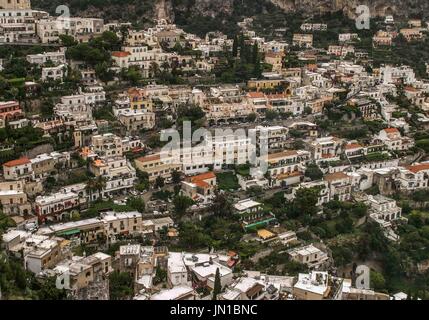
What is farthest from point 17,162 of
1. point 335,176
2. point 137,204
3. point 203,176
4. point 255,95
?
point 255,95

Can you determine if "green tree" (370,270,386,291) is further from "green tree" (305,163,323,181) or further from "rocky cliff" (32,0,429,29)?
"rocky cliff" (32,0,429,29)

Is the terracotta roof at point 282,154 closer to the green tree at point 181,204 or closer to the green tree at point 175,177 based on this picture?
the green tree at point 175,177

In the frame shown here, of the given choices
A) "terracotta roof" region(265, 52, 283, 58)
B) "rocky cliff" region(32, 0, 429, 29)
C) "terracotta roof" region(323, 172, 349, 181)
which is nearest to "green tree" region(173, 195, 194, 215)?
"terracotta roof" region(323, 172, 349, 181)

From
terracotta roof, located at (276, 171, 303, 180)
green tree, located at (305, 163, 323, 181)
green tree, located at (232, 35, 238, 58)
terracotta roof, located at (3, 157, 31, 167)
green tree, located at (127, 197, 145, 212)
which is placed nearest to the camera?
green tree, located at (127, 197, 145, 212)

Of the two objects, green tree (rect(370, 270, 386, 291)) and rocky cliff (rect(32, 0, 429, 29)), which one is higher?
rocky cliff (rect(32, 0, 429, 29))

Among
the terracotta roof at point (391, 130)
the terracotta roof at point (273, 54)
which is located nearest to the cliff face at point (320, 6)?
the terracotta roof at point (273, 54)

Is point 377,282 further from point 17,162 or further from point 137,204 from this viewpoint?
point 17,162
